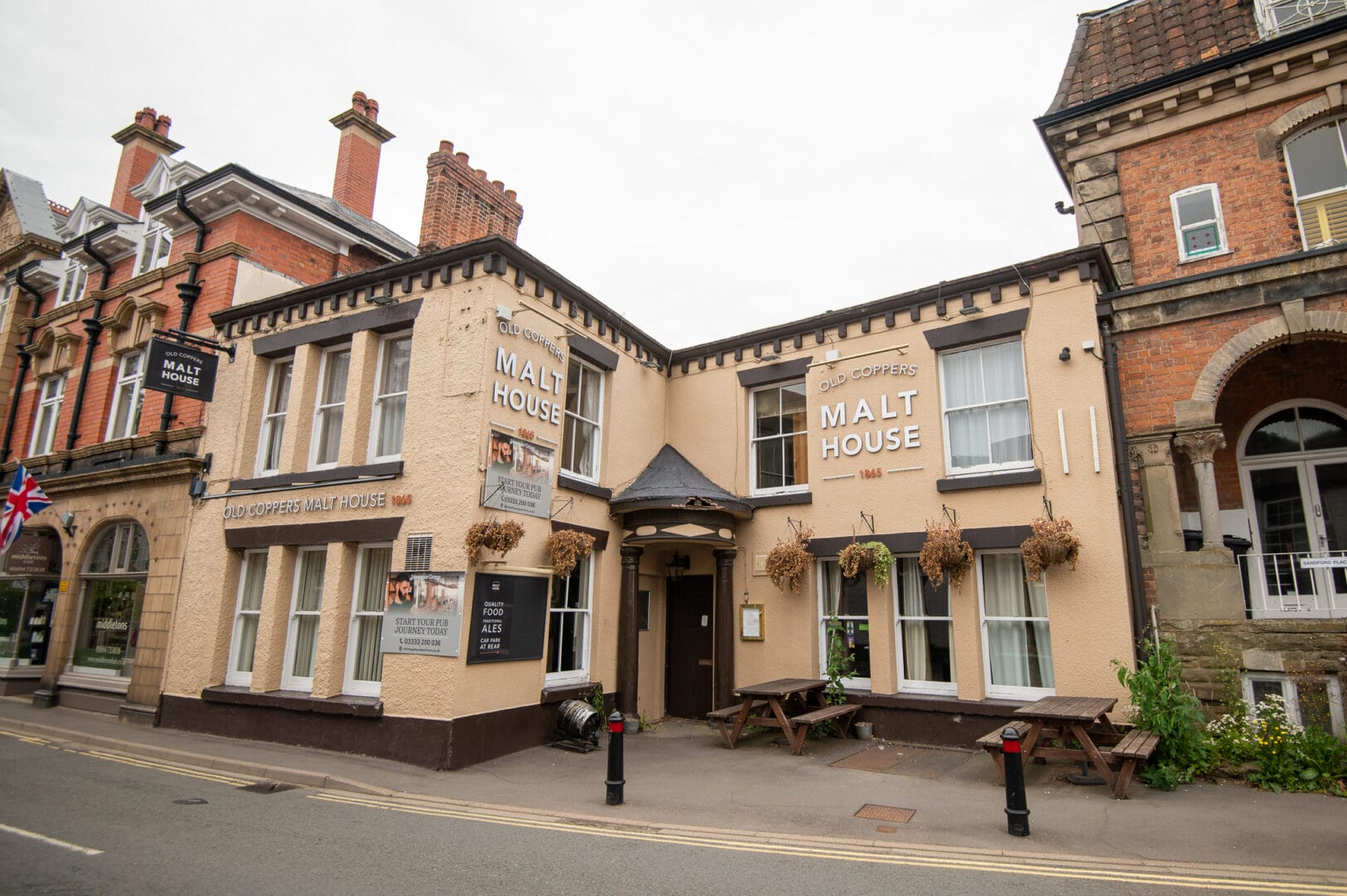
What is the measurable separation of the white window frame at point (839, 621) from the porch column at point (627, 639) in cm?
300

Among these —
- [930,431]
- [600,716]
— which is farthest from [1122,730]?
[600,716]

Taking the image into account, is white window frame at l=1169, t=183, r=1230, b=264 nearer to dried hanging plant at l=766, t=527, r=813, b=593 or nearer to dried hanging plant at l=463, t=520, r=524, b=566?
dried hanging plant at l=766, t=527, r=813, b=593

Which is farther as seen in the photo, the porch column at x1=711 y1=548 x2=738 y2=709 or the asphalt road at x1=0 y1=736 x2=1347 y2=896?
the porch column at x1=711 y1=548 x2=738 y2=709

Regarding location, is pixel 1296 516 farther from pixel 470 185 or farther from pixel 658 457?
pixel 470 185

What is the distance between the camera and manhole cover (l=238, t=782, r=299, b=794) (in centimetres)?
824

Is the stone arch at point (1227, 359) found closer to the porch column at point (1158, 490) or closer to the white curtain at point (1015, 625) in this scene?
the porch column at point (1158, 490)

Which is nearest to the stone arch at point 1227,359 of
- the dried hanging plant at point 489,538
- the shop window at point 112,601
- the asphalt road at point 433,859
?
the asphalt road at point 433,859

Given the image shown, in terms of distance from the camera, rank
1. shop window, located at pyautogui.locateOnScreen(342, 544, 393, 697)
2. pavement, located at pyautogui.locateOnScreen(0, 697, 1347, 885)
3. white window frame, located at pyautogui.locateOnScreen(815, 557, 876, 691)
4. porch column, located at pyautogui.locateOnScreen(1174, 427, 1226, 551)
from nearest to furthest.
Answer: pavement, located at pyautogui.locateOnScreen(0, 697, 1347, 885)
porch column, located at pyautogui.locateOnScreen(1174, 427, 1226, 551)
shop window, located at pyautogui.locateOnScreen(342, 544, 393, 697)
white window frame, located at pyautogui.locateOnScreen(815, 557, 876, 691)

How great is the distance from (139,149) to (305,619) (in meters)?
15.1

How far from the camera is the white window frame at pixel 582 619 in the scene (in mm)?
11172

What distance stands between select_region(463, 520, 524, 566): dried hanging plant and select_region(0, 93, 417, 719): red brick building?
257 inches

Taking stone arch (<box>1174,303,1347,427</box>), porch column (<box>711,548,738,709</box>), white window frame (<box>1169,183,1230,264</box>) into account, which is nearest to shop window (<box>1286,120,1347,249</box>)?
white window frame (<box>1169,183,1230,264</box>)

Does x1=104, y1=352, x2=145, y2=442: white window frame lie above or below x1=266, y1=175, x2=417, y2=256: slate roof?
below

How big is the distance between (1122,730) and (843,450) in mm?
5401
